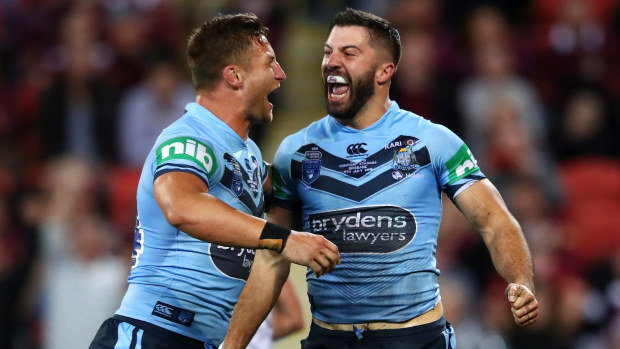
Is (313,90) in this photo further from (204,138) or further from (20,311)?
(204,138)

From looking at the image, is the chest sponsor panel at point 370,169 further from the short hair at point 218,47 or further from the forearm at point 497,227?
the short hair at point 218,47

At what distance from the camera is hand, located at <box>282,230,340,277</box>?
173 inches

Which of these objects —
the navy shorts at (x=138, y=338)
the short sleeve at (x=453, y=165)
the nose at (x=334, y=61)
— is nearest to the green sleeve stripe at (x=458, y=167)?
the short sleeve at (x=453, y=165)

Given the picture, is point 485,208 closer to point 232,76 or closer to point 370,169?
point 370,169

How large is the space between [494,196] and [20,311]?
17.3 feet

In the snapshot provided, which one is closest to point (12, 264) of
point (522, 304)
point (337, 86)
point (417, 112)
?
point (417, 112)

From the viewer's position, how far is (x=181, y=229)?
4367 mm

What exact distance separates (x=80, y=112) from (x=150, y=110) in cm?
68

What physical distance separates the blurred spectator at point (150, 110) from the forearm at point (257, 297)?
4.72m

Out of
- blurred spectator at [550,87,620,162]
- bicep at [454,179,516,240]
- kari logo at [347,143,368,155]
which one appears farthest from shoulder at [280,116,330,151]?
blurred spectator at [550,87,620,162]

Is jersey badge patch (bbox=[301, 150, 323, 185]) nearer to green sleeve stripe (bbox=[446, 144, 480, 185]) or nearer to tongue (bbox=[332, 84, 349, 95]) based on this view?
tongue (bbox=[332, 84, 349, 95])

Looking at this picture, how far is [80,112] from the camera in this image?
10102mm

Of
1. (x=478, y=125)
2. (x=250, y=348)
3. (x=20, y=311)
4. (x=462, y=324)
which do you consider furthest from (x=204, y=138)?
(x=478, y=125)

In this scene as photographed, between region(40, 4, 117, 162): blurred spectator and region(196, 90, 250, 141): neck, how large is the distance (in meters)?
5.19
